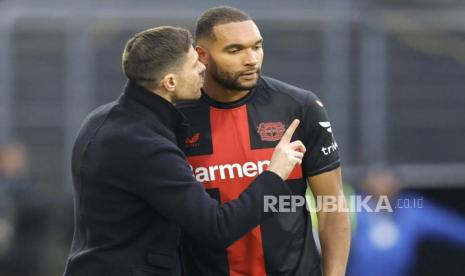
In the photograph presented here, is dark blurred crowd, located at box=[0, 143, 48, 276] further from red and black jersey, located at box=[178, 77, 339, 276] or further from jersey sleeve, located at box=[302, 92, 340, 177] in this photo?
jersey sleeve, located at box=[302, 92, 340, 177]

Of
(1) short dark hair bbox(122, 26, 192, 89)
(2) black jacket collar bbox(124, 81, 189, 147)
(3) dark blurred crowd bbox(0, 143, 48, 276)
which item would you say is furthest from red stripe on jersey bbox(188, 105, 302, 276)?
(3) dark blurred crowd bbox(0, 143, 48, 276)

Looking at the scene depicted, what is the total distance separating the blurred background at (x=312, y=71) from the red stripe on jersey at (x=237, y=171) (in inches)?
205

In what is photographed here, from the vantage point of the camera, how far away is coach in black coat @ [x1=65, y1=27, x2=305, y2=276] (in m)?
4.00

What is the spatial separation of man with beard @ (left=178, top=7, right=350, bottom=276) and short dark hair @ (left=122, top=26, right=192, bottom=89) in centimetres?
30

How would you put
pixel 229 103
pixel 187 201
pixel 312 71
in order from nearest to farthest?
pixel 187 201
pixel 229 103
pixel 312 71

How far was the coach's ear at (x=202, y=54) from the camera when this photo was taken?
4492 millimetres

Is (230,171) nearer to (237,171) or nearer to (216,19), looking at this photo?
(237,171)

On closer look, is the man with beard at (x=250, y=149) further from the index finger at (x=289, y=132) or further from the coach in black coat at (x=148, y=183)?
the coach in black coat at (x=148, y=183)

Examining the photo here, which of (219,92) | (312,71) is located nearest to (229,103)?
(219,92)

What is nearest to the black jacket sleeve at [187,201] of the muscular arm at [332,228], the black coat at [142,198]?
the black coat at [142,198]

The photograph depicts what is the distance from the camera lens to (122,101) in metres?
4.20

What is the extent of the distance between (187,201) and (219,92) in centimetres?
71

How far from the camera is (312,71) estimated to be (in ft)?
35.5

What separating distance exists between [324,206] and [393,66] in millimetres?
6362
